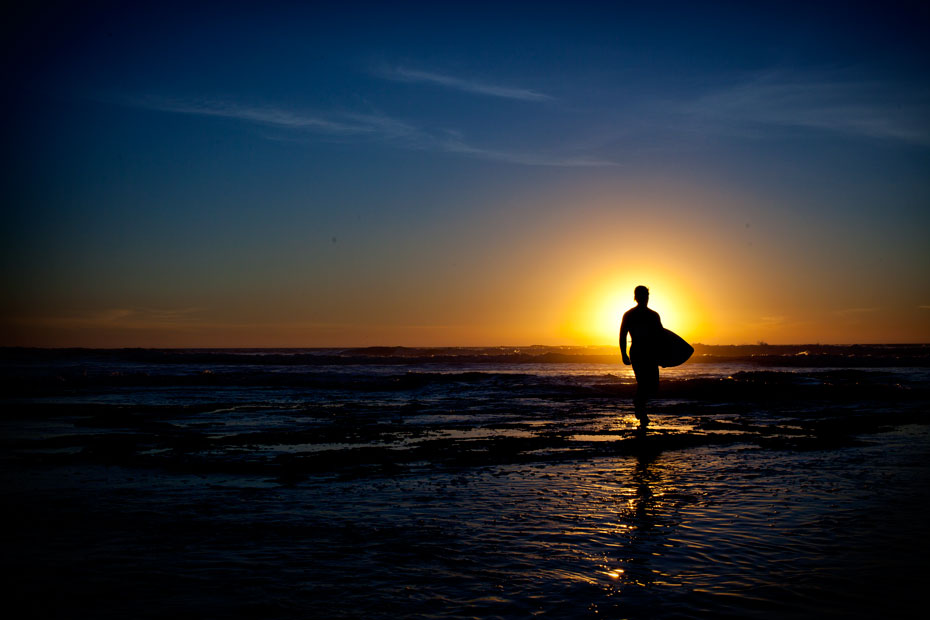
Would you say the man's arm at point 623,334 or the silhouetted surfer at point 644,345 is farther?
the man's arm at point 623,334

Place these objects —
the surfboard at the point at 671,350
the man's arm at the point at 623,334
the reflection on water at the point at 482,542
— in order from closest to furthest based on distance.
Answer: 1. the reflection on water at the point at 482,542
2. the man's arm at the point at 623,334
3. the surfboard at the point at 671,350

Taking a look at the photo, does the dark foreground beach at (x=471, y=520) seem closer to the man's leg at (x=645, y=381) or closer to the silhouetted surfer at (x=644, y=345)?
the man's leg at (x=645, y=381)

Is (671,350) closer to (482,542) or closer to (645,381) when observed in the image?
(645,381)

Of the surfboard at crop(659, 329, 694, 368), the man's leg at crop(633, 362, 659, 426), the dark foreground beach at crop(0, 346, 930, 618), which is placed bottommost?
A: the dark foreground beach at crop(0, 346, 930, 618)

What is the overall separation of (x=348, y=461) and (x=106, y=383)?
69.5 feet

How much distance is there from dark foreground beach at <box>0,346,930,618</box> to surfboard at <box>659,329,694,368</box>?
53.1 inches

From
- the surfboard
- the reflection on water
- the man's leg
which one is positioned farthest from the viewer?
the surfboard

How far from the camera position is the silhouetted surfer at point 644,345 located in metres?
11.6

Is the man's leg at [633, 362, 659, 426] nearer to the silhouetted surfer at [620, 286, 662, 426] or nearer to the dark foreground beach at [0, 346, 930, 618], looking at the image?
the silhouetted surfer at [620, 286, 662, 426]

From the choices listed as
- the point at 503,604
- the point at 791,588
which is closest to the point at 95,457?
the point at 503,604

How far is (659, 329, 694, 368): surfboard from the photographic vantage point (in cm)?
1195

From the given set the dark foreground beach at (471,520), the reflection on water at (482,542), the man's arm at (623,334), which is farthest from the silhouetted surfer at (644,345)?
the reflection on water at (482,542)

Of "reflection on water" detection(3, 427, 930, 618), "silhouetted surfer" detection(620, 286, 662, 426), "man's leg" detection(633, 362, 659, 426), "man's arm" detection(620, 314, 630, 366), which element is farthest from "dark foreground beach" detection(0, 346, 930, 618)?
"man's arm" detection(620, 314, 630, 366)

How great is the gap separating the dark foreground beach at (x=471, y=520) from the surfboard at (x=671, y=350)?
135 cm
